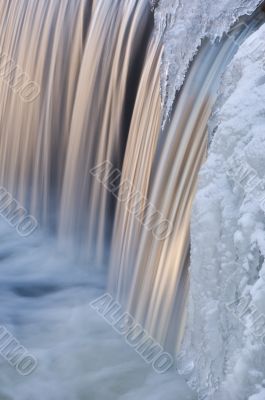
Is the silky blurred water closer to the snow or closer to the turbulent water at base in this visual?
the turbulent water at base

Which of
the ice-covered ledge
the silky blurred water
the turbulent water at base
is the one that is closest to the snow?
the turbulent water at base

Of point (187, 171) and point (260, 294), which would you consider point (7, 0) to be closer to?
point (187, 171)

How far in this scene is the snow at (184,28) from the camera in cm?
267

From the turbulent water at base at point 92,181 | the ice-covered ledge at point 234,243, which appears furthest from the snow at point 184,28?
the ice-covered ledge at point 234,243

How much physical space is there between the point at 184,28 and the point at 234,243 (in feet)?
3.78

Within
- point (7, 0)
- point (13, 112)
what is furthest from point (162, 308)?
point (7, 0)

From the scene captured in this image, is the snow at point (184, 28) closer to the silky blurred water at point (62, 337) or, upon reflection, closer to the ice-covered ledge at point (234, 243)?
the ice-covered ledge at point (234, 243)

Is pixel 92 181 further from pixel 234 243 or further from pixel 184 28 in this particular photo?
pixel 234 243

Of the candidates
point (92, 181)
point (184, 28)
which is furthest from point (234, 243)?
point (92, 181)

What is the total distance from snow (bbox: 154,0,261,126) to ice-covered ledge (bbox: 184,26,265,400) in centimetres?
57

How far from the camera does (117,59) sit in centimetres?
359

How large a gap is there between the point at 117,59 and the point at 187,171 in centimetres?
103

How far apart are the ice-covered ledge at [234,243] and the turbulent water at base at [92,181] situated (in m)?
0.47

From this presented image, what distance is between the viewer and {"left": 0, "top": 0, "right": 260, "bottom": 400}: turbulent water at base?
2.69 metres
